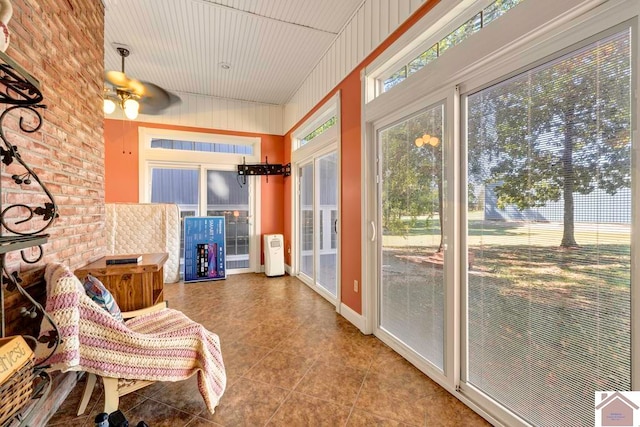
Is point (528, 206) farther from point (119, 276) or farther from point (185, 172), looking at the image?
point (185, 172)

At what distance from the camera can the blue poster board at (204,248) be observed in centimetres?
487

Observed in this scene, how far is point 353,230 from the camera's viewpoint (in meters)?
3.12

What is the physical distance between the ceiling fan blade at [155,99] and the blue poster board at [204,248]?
1880 millimetres

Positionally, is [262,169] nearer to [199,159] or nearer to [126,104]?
[199,159]

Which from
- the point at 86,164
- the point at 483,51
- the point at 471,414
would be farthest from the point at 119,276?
the point at 483,51

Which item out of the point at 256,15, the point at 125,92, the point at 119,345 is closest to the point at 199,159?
the point at 125,92

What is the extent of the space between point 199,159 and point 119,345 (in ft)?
13.8

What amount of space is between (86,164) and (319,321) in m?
2.67

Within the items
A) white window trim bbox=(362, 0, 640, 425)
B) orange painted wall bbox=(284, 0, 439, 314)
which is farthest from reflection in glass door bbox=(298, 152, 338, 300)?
white window trim bbox=(362, 0, 640, 425)

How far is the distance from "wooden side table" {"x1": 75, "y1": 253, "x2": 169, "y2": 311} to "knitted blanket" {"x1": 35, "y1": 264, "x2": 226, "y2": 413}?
0.22 m

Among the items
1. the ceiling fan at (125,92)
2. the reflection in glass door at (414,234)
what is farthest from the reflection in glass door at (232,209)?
the reflection in glass door at (414,234)

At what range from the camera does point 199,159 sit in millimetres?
5145

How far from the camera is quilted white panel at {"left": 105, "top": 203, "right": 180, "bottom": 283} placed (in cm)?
440

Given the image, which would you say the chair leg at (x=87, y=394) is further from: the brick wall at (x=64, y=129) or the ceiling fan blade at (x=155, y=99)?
the ceiling fan blade at (x=155, y=99)
